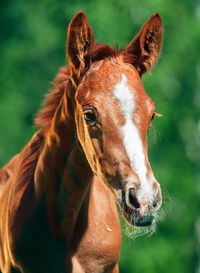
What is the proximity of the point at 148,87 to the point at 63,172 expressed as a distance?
912cm

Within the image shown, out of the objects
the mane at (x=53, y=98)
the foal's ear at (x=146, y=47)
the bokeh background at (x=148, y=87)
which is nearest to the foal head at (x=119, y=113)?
the foal's ear at (x=146, y=47)

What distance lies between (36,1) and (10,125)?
148 inches

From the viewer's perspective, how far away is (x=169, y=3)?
13.8 metres

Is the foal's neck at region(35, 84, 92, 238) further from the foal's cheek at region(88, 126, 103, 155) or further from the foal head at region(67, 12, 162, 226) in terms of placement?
the foal's cheek at region(88, 126, 103, 155)

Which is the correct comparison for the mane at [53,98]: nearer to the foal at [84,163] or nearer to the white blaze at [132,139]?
the foal at [84,163]

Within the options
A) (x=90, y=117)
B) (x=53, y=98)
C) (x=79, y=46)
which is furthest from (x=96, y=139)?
(x=53, y=98)

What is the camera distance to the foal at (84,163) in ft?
9.81

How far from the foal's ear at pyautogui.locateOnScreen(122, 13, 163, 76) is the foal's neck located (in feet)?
1.62

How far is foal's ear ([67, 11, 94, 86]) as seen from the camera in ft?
11.0

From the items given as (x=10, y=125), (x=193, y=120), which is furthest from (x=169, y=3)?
(x=10, y=125)

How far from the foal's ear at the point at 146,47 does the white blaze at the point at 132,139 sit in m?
0.43

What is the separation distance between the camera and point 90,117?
3129 millimetres

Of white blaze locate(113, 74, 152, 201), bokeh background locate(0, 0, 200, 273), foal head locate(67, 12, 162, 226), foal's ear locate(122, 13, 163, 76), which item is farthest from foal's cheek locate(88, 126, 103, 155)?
bokeh background locate(0, 0, 200, 273)

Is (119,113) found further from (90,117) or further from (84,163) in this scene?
(84,163)
